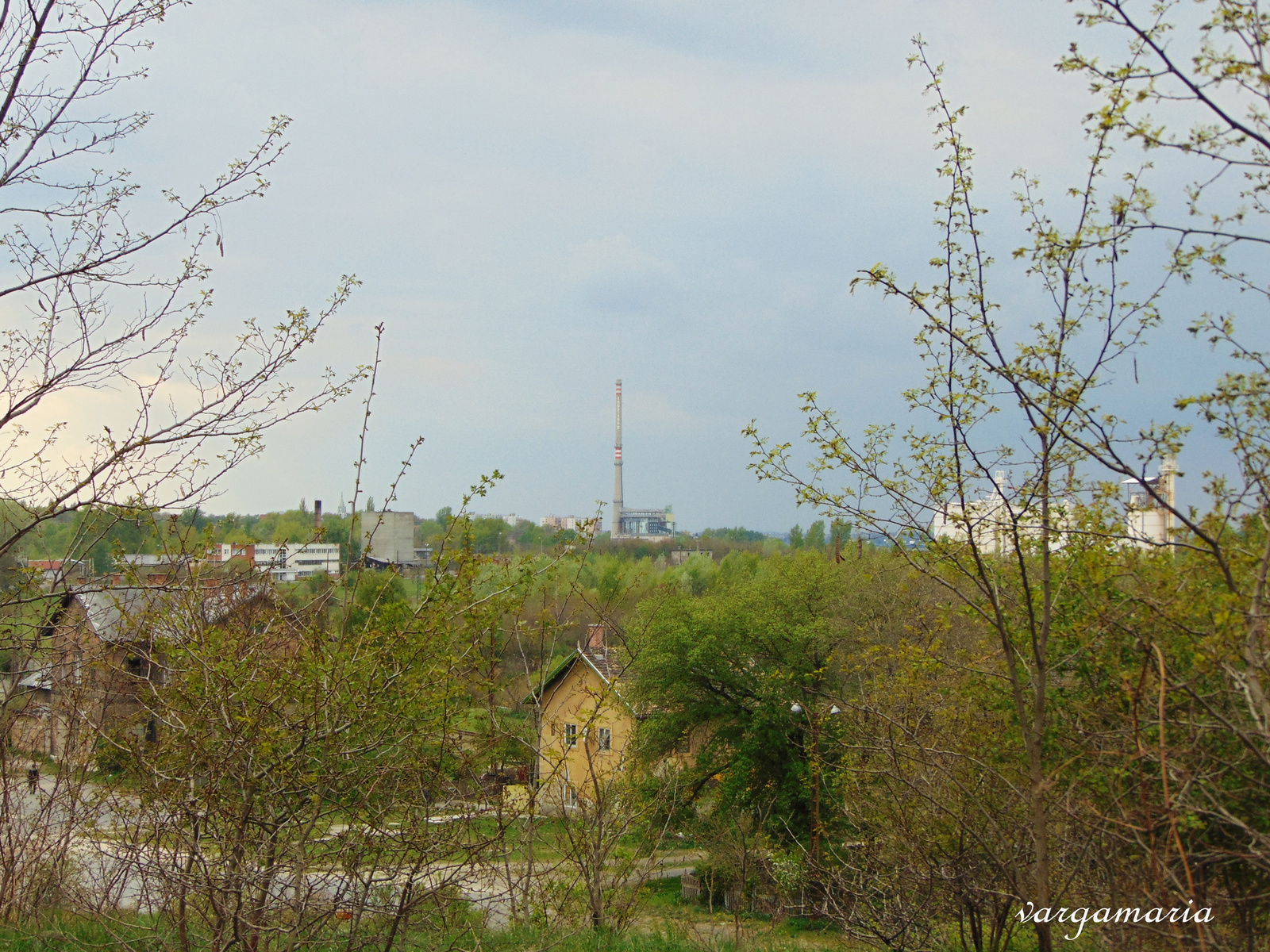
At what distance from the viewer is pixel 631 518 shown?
145 m

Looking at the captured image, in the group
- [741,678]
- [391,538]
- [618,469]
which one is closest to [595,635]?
[391,538]

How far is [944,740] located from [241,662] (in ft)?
16.7

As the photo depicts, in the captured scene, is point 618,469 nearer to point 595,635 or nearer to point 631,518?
point 631,518

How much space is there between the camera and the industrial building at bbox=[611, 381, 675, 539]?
131750 millimetres

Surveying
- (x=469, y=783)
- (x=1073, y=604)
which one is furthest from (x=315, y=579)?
(x=1073, y=604)

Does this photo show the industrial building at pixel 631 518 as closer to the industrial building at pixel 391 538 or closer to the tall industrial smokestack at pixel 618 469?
the tall industrial smokestack at pixel 618 469

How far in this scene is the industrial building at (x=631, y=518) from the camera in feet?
432

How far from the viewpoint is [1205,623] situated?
4199mm

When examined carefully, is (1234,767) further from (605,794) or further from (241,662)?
(605,794)

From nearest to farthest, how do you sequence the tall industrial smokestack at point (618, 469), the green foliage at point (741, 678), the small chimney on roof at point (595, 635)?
1. the small chimney on roof at point (595, 635)
2. the green foliage at point (741, 678)
3. the tall industrial smokestack at point (618, 469)

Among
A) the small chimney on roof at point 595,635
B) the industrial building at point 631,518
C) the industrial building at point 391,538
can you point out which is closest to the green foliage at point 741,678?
the small chimney on roof at point 595,635

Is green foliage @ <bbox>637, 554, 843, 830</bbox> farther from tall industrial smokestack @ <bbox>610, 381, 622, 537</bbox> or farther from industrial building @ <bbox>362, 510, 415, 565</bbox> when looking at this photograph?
tall industrial smokestack @ <bbox>610, 381, 622, 537</bbox>

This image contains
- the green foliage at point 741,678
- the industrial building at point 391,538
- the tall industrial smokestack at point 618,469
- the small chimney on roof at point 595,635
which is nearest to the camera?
the industrial building at point 391,538

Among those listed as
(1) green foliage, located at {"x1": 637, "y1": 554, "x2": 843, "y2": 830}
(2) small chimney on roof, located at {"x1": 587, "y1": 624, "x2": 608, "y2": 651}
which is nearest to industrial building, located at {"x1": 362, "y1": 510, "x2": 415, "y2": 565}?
(2) small chimney on roof, located at {"x1": 587, "y1": 624, "x2": 608, "y2": 651}
